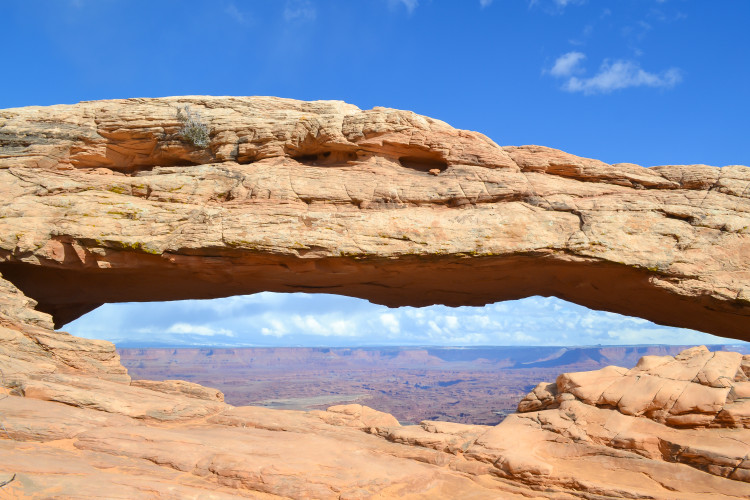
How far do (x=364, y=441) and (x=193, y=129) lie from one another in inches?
540

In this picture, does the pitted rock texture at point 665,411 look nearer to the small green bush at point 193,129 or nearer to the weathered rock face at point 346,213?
the weathered rock face at point 346,213

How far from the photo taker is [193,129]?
20734mm

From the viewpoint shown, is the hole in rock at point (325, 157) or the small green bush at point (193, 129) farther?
the small green bush at point (193, 129)

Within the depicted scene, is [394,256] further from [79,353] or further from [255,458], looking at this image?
[79,353]

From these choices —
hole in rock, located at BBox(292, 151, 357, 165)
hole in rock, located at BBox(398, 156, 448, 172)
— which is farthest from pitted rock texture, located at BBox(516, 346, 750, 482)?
hole in rock, located at BBox(292, 151, 357, 165)

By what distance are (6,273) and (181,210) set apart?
292 inches

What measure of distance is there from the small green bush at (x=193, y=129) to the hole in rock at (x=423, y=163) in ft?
25.7

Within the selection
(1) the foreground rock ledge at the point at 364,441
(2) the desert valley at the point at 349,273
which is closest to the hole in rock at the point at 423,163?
(2) the desert valley at the point at 349,273

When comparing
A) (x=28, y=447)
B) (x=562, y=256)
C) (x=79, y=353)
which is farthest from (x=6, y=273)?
(x=562, y=256)

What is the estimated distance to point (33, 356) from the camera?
15.7m

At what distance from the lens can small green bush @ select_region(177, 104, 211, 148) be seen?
20.7 m

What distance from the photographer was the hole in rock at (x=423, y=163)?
20.4 metres

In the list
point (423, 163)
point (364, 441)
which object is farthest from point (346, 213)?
point (364, 441)

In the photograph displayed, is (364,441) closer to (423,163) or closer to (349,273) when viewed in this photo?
(349,273)
